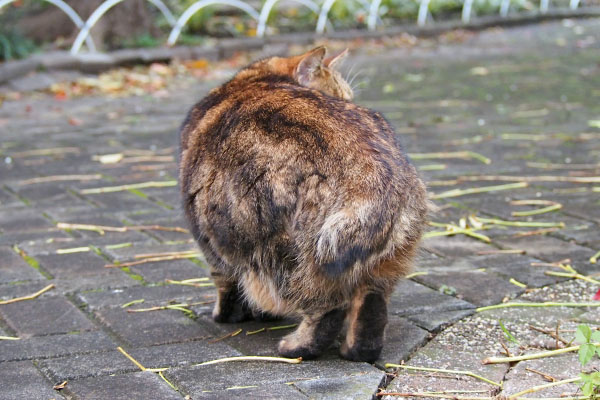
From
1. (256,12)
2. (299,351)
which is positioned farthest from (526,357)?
(256,12)

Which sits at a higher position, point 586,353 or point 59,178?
point 586,353

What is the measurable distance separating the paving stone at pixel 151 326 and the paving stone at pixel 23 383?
381 mm

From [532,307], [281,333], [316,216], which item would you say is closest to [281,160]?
[316,216]

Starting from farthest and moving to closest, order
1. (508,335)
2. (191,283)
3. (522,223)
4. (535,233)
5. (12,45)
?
(12,45) → (522,223) → (535,233) → (191,283) → (508,335)

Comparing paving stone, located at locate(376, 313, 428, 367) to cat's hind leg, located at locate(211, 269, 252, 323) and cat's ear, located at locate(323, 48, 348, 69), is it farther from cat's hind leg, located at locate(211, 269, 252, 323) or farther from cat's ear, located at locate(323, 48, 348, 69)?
cat's ear, located at locate(323, 48, 348, 69)

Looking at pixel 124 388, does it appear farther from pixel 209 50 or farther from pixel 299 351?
pixel 209 50

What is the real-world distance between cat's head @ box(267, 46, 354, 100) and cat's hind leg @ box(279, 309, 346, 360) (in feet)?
3.36

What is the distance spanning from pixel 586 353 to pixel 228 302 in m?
1.35

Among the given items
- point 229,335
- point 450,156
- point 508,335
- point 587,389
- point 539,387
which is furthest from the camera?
point 450,156

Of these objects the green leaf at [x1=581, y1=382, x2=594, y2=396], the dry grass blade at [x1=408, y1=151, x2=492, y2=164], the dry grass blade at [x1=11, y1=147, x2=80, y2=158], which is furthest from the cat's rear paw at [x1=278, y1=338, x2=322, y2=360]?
the dry grass blade at [x1=11, y1=147, x2=80, y2=158]

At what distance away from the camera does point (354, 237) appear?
2.51 meters

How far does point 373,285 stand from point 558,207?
219 cm

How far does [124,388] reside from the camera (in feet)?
8.41

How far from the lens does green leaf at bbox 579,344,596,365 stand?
232 cm
